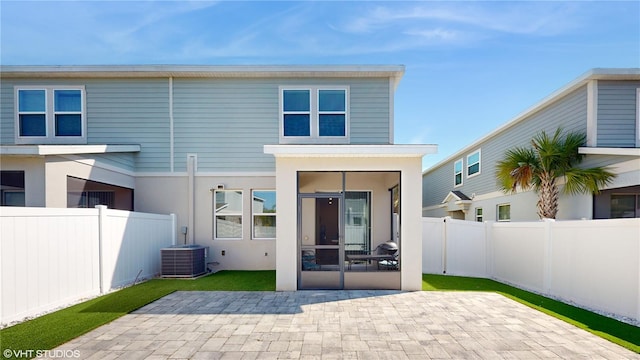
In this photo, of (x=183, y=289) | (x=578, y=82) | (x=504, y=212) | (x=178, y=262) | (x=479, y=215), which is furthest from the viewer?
(x=479, y=215)

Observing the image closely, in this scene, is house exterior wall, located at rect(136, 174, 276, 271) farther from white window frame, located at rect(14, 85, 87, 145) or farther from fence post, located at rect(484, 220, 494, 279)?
fence post, located at rect(484, 220, 494, 279)

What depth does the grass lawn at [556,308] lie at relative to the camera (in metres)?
4.42

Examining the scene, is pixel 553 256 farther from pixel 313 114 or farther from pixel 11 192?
pixel 11 192

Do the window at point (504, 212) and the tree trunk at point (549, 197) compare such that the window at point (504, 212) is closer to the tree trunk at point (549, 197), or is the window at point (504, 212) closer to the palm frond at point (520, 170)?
the palm frond at point (520, 170)

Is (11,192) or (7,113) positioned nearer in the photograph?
(11,192)

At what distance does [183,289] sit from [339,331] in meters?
4.27

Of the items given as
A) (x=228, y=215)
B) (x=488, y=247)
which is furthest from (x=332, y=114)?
(x=488, y=247)

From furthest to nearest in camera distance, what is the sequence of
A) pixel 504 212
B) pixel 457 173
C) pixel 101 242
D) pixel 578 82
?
1. pixel 457 173
2. pixel 504 212
3. pixel 578 82
4. pixel 101 242

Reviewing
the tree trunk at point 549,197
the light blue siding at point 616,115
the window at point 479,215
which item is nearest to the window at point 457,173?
the window at point 479,215

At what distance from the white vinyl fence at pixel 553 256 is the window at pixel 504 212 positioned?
4.26 meters

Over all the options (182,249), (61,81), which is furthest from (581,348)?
(61,81)

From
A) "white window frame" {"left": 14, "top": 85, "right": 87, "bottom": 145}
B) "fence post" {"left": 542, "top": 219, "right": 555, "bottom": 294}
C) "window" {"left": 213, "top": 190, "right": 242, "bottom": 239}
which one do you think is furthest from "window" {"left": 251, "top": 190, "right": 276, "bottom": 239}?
"fence post" {"left": 542, "top": 219, "right": 555, "bottom": 294}

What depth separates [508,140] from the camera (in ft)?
41.4

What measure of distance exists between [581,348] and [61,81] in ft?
44.1
